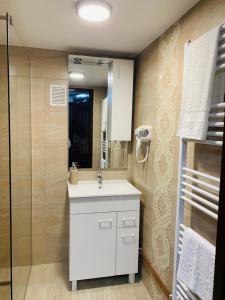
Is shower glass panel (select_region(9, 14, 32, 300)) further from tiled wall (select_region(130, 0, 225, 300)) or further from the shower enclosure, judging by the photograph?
tiled wall (select_region(130, 0, 225, 300))

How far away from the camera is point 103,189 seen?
7.66 ft

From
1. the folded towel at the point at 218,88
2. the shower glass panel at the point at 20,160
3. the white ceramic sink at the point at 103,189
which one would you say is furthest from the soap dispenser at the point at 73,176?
the folded towel at the point at 218,88

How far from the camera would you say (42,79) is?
239 cm

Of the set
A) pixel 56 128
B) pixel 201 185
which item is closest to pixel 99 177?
pixel 56 128

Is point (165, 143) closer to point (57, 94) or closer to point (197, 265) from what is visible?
point (197, 265)

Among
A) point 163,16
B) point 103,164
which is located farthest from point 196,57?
point 103,164

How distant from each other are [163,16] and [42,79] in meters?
1.28

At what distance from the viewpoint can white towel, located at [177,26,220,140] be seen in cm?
119

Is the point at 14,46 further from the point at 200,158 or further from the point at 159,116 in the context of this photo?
the point at 200,158

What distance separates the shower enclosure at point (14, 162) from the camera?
1.72 m

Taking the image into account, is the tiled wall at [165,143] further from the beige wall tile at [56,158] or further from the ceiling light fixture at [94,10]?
the beige wall tile at [56,158]

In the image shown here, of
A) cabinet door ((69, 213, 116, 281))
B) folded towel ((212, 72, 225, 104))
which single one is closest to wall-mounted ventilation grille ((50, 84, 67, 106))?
cabinet door ((69, 213, 116, 281))

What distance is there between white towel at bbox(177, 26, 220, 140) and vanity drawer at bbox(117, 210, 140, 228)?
3.51ft

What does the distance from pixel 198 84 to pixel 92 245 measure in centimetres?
160
